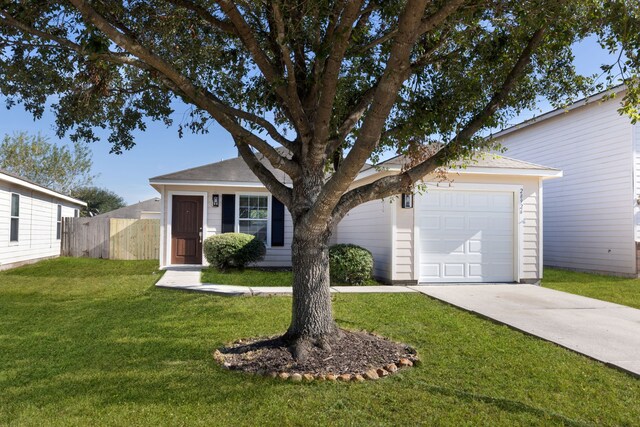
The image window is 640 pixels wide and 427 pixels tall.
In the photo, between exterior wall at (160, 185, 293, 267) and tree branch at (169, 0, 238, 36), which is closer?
tree branch at (169, 0, 238, 36)

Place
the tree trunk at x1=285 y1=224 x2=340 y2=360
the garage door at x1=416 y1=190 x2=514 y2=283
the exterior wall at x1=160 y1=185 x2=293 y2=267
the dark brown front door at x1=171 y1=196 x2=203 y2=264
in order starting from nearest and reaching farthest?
the tree trunk at x1=285 y1=224 x2=340 y2=360
the garage door at x1=416 y1=190 x2=514 y2=283
the exterior wall at x1=160 y1=185 x2=293 y2=267
the dark brown front door at x1=171 y1=196 x2=203 y2=264

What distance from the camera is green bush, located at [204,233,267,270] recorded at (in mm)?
11898

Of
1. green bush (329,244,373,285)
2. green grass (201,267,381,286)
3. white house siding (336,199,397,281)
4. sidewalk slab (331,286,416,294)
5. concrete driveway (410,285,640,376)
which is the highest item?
white house siding (336,199,397,281)

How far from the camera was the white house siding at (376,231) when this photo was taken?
35.3 feet

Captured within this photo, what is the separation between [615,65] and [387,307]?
471 cm

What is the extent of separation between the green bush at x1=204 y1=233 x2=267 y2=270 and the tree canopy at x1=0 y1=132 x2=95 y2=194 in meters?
21.9

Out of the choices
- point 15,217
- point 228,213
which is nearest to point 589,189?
point 228,213

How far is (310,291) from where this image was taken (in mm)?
5059

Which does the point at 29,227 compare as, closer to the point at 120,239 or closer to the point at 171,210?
the point at 120,239

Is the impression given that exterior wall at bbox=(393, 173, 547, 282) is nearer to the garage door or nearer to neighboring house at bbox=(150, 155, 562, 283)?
neighboring house at bbox=(150, 155, 562, 283)

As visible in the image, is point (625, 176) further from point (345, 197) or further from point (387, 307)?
point (345, 197)

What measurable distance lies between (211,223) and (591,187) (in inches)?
430

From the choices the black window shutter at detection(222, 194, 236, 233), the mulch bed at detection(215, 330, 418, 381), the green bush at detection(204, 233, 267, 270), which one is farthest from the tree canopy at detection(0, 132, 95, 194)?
the mulch bed at detection(215, 330, 418, 381)

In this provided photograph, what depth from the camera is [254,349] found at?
5211 mm
